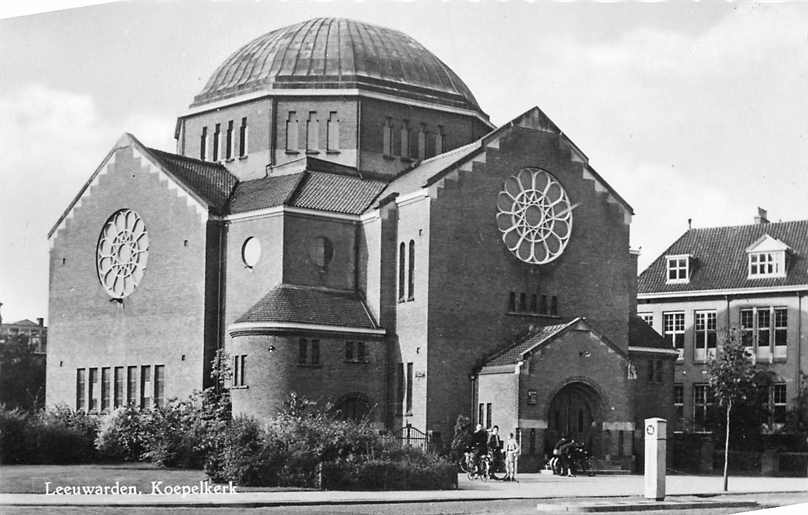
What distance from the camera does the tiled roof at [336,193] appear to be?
53.1m

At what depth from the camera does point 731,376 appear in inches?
1902

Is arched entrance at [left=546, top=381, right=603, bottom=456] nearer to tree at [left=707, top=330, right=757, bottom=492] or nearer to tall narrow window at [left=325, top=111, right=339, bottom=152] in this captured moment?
tree at [left=707, top=330, right=757, bottom=492]

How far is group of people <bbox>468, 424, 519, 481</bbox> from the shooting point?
139ft

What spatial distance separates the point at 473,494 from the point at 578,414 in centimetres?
1607

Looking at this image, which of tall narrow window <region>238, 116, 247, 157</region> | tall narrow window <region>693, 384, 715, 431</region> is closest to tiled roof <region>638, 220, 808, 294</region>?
tall narrow window <region>693, 384, 715, 431</region>

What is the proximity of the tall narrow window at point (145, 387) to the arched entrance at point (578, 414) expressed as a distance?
16.7 meters

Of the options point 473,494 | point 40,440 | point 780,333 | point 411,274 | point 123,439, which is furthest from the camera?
point 780,333

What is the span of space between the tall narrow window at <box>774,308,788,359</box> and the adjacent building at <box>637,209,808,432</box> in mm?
50

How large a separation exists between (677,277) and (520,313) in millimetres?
21796

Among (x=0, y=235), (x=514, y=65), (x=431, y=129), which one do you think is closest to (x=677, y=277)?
(x=431, y=129)

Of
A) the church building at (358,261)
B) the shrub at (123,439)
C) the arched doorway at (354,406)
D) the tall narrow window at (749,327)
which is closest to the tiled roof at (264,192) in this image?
the church building at (358,261)

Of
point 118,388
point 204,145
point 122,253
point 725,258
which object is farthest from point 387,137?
point 725,258

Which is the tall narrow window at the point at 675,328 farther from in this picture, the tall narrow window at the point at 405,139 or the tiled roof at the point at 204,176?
the tiled roof at the point at 204,176

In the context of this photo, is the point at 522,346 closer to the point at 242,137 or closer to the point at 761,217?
the point at 242,137
